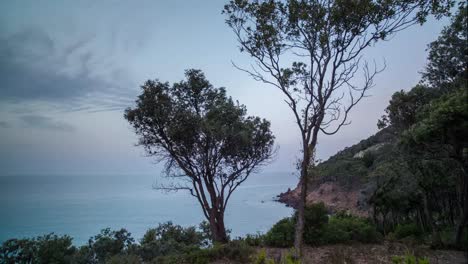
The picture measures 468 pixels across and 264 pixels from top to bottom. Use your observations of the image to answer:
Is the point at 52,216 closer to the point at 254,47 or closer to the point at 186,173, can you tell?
the point at 186,173

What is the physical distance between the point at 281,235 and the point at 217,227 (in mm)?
3277

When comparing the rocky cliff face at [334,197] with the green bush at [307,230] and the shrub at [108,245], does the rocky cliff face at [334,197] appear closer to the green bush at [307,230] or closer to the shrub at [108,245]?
the green bush at [307,230]

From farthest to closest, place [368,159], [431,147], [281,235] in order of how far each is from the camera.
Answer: [368,159] → [281,235] → [431,147]

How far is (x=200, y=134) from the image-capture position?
1295 centimetres

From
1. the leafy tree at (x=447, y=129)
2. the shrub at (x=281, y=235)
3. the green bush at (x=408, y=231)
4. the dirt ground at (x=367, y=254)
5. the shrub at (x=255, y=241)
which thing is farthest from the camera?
the green bush at (x=408, y=231)

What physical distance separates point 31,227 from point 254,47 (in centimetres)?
1887

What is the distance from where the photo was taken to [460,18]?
657cm

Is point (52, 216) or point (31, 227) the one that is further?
point (52, 216)

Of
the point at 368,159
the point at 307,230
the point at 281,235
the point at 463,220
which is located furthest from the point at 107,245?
the point at 368,159

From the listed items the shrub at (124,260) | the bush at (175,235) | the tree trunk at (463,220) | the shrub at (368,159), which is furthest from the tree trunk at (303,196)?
the shrub at (368,159)

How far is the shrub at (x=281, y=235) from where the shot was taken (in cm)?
1124

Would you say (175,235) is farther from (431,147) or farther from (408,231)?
(431,147)

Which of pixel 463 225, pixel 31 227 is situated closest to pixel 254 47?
pixel 463 225

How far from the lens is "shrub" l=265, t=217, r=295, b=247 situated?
11.2 m
